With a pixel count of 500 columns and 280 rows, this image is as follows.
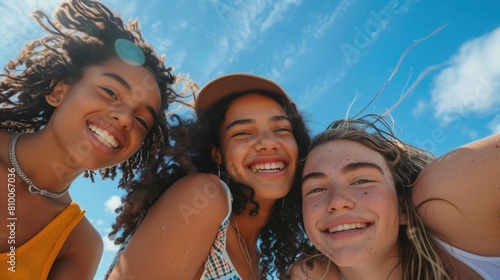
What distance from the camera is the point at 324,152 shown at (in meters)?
3.29

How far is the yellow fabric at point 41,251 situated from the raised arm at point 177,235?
1.00 m

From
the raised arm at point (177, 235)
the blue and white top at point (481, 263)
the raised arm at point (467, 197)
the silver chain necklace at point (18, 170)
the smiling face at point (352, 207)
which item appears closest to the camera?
the raised arm at point (467, 197)

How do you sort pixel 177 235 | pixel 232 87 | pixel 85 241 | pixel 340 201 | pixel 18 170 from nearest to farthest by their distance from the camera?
pixel 177 235 < pixel 340 201 < pixel 18 170 < pixel 232 87 < pixel 85 241

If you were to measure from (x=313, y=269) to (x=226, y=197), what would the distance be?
3.72ft

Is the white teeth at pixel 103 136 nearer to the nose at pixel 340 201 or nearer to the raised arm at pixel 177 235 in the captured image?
the raised arm at pixel 177 235

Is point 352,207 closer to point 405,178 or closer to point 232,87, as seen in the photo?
point 405,178

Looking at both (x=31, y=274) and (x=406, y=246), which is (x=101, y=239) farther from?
(x=406, y=246)

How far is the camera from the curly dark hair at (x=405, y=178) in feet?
9.33

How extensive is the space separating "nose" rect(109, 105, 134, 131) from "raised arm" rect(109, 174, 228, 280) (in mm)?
865

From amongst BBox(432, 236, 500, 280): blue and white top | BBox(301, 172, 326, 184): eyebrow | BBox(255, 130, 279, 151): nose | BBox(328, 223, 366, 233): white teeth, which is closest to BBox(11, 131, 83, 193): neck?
BBox(255, 130, 279, 151): nose

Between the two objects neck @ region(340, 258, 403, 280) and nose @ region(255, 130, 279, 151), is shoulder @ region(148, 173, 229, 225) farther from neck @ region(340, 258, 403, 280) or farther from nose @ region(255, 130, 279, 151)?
neck @ region(340, 258, 403, 280)

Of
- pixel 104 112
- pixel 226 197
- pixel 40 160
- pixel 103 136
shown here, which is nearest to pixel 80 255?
pixel 40 160

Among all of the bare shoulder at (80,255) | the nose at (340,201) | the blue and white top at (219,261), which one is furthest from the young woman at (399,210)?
the bare shoulder at (80,255)

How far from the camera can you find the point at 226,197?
307 cm
